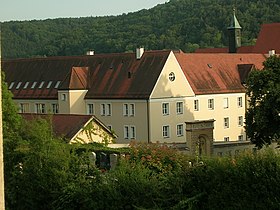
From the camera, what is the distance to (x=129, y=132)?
2076 inches

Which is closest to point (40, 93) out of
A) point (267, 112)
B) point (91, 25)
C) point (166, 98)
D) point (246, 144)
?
point (166, 98)

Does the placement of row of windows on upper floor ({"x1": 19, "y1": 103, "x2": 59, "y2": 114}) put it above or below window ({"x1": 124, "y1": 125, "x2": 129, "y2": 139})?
above

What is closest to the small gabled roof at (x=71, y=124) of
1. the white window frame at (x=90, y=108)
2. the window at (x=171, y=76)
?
the window at (x=171, y=76)

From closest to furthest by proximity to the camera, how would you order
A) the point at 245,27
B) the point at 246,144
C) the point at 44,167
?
the point at 44,167 < the point at 246,144 < the point at 245,27

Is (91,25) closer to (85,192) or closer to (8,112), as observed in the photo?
(8,112)

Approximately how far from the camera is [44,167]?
23.0 meters

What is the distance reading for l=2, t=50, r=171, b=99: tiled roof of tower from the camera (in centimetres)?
5278

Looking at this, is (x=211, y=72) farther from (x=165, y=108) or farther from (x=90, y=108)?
(x=90, y=108)

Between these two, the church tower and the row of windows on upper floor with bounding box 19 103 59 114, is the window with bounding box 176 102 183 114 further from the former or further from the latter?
the church tower

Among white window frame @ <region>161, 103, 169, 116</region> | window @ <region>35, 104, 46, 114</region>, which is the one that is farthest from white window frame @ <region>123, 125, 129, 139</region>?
window @ <region>35, 104, 46, 114</region>

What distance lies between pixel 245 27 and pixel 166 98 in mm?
68975

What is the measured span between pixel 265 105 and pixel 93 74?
22.4 meters

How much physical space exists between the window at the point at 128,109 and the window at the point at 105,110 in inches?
75.1

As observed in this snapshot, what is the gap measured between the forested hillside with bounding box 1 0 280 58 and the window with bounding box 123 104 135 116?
53043 millimetres
